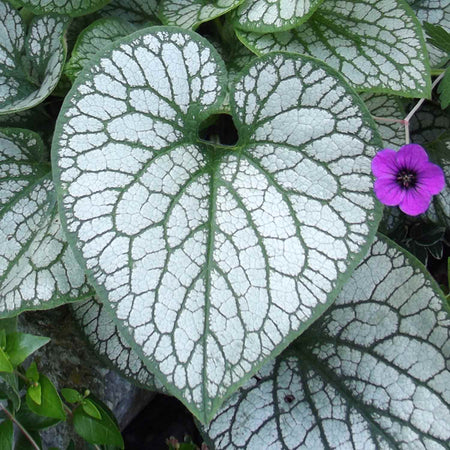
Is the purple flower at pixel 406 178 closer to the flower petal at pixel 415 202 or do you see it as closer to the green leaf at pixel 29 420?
the flower petal at pixel 415 202

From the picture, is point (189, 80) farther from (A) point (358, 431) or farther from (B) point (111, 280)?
(A) point (358, 431)

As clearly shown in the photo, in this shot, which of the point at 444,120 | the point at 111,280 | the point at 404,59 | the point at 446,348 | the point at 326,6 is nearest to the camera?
the point at 111,280

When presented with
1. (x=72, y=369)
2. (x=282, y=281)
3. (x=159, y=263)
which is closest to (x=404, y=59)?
(x=282, y=281)

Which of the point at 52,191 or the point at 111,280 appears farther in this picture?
the point at 52,191

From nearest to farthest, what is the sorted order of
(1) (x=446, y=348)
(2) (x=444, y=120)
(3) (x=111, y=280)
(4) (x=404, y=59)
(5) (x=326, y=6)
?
1. (3) (x=111, y=280)
2. (1) (x=446, y=348)
3. (4) (x=404, y=59)
4. (5) (x=326, y=6)
5. (2) (x=444, y=120)

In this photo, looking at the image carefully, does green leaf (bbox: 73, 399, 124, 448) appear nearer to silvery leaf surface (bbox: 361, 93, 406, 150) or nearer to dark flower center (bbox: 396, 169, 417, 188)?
dark flower center (bbox: 396, 169, 417, 188)

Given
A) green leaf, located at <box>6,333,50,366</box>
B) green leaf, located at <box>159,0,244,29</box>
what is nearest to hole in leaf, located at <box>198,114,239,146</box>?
green leaf, located at <box>159,0,244,29</box>

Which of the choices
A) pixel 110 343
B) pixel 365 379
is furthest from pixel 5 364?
pixel 365 379
